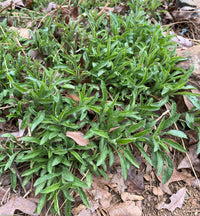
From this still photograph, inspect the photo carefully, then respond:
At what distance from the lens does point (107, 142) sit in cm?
189

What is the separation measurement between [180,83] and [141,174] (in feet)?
3.42

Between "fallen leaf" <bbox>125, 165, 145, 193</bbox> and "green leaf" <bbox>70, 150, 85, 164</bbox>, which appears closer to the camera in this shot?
"green leaf" <bbox>70, 150, 85, 164</bbox>

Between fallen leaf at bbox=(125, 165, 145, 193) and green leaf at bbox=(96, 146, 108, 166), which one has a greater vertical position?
green leaf at bbox=(96, 146, 108, 166)

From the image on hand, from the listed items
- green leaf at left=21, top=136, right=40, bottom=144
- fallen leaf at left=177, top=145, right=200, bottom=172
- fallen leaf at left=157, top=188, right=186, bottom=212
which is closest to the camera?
green leaf at left=21, top=136, right=40, bottom=144

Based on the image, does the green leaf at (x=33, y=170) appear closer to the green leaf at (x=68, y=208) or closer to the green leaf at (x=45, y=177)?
the green leaf at (x=45, y=177)

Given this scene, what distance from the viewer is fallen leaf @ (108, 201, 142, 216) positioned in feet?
6.03

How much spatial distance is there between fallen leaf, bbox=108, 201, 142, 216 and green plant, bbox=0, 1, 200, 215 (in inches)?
12.2

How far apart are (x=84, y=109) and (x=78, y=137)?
26 cm

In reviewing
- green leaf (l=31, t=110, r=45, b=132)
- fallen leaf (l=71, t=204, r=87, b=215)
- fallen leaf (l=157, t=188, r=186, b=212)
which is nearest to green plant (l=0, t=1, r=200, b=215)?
green leaf (l=31, t=110, r=45, b=132)

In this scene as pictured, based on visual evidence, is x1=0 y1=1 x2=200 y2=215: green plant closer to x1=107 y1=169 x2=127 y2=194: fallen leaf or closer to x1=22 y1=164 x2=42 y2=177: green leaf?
x1=22 y1=164 x2=42 y2=177: green leaf

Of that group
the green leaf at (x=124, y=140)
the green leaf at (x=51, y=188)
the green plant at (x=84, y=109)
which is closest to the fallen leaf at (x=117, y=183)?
the green plant at (x=84, y=109)

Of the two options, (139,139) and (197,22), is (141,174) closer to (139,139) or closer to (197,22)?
(139,139)

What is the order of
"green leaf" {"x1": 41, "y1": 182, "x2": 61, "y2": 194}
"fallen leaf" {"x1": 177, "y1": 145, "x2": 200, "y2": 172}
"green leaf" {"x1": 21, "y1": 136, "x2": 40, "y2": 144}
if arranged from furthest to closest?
"fallen leaf" {"x1": 177, "y1": 145, "x2": 200, "y2": 172} → "green leaf" {"x1": 21, "y1": 136, "x2": 40, "y2": 144} → "green leaf" {"x1": 41, "y1": 182, "x2": 61, "y2": 194}

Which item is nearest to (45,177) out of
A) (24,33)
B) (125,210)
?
(125,210)
